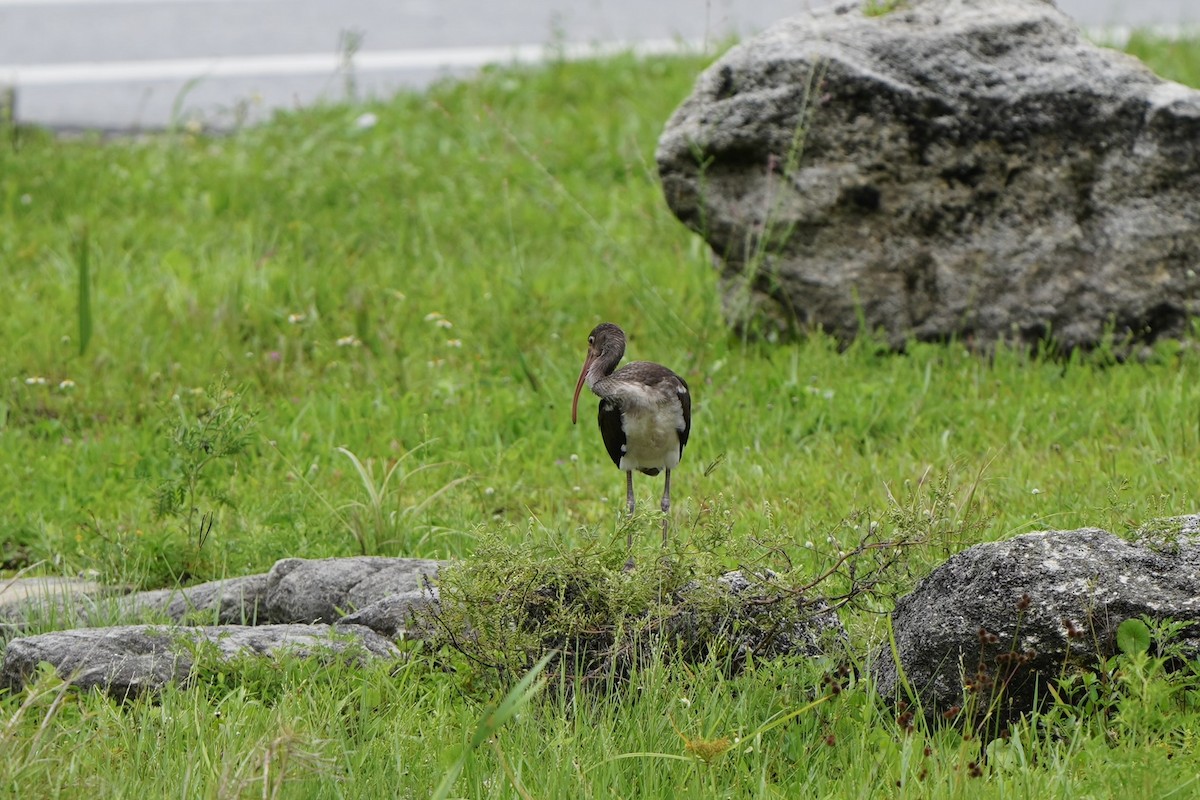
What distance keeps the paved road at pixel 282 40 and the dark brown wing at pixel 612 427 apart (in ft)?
19.8

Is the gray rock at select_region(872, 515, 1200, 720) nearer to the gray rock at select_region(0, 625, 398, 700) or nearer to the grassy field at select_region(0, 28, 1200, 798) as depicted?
the grassy field at select_region(0, 28, 1200, 798)

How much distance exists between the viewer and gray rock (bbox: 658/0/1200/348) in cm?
623

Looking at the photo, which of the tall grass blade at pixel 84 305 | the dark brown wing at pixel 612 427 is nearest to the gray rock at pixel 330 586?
the dark brown wing at pixel 612 427

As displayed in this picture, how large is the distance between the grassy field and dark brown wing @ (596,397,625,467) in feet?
0.91

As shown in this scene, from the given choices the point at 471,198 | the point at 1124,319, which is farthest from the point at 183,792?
the point at 471,198

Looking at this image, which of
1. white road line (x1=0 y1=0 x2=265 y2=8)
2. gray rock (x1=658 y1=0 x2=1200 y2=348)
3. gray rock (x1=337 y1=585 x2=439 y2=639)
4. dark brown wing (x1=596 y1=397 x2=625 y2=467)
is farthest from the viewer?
white road line (x1=0 y1=0 x2=265 y2=8)

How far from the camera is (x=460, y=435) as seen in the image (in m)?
5.79

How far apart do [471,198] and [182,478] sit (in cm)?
377

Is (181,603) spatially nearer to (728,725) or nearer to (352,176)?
(728,725)

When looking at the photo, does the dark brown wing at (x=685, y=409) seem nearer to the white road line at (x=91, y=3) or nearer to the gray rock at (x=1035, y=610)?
the gray rock at (x=1035, y=610)

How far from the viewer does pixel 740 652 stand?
378 cm

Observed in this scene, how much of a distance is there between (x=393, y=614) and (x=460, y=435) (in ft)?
5.69

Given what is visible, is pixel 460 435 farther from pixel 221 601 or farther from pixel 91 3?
pixel 91 3

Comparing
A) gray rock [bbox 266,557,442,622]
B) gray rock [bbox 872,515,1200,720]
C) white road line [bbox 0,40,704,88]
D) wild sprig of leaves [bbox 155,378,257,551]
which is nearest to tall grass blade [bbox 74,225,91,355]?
wild sprig of leaves [bbox 155,378,257,551]
